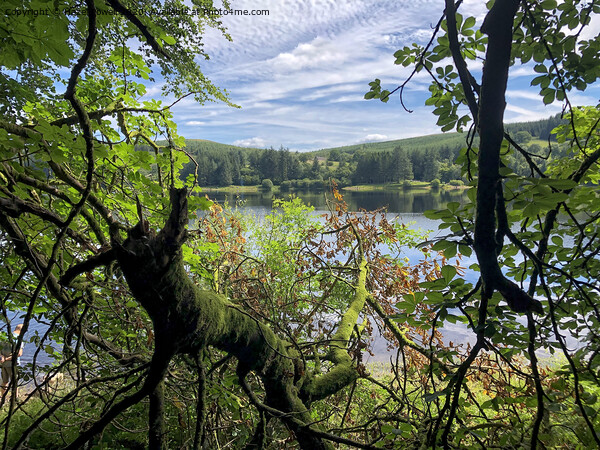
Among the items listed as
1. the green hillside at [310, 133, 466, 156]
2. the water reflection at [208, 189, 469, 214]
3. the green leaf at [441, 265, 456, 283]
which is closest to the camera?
the green leaf at [441, 265, 456, 283]

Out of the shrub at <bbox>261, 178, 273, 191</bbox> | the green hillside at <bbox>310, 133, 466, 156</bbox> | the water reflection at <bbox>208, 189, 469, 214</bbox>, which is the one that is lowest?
the water reflection at <bbox>208, 189, 469, 214</bbox>

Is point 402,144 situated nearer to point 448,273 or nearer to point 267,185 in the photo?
point 267,185

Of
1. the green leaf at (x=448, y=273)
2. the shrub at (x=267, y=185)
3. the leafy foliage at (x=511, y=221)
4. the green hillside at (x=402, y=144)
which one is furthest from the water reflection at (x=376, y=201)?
the green hillside at (x=402, y=144)

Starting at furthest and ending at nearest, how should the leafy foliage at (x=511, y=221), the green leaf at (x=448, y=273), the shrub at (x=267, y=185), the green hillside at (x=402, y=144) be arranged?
the green hillside at (x=402, y=144), the shrub at (x=267, y=185), the green leaf at (x=448, y=273), the leafy foliage at (x=511, y=221)

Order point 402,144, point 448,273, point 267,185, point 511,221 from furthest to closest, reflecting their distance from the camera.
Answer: point 402,144, point 267,185, point 511,221, point 448,273

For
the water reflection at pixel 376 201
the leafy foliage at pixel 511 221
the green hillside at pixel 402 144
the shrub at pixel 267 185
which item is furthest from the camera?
the green hillside at pixel 402 144

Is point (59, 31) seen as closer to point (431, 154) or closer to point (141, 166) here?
point (141, 166)

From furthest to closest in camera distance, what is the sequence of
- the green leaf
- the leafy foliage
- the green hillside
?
the green hillside, the green leaf, the leafy foliage

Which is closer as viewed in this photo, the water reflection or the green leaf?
the green leaf

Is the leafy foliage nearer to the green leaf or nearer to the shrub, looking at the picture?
the green leaf

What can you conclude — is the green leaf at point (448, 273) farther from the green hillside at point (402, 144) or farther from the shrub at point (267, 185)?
the green hillside at point (402, 144)

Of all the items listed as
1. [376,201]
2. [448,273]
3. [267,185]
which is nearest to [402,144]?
[267,185]

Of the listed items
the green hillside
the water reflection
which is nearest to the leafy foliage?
the water reflection

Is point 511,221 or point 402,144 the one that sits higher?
point 402,144
